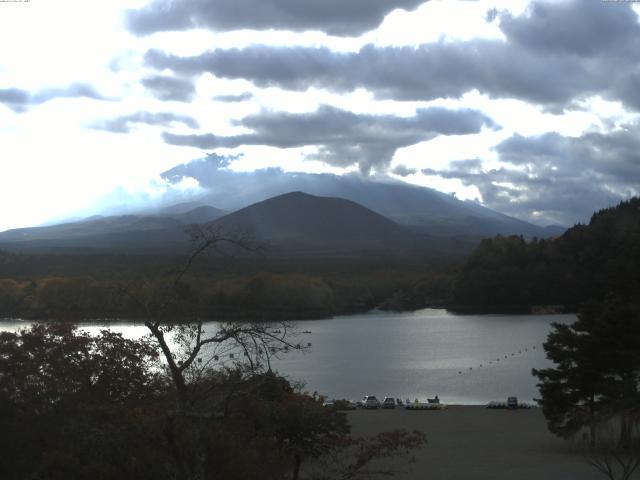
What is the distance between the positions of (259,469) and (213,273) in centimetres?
7093

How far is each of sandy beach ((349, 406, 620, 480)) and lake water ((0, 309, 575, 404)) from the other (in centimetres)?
556

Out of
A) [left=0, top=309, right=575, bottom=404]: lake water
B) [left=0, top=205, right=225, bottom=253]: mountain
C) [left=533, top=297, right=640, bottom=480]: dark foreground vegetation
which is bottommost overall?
[left=0, top=309, right=575, bottom=404]: lake water

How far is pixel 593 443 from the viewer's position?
14680 mm

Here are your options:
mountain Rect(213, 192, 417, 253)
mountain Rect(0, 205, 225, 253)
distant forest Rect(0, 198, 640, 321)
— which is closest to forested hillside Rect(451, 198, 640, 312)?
distant forest Rect(0, 198, 640, 321)

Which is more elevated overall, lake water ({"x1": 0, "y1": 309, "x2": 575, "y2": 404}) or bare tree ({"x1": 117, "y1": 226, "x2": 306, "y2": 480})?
bare tree ({"x1": 117, "y1": 226, "x2": 306, "y2": 480})

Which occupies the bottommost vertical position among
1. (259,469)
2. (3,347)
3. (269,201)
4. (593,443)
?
(593,443)

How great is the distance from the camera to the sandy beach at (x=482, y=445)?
16.6m

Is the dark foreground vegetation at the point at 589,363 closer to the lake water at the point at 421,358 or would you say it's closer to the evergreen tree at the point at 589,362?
the evergreen tree at the point at 589,362

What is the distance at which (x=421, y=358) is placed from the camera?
146 feet

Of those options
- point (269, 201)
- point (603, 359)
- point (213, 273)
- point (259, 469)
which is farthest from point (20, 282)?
point (269, 201)

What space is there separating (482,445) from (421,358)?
24.2 m

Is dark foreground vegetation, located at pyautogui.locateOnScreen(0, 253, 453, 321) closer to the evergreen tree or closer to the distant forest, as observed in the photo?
the distant forest

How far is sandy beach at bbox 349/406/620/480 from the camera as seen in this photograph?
16.6 m

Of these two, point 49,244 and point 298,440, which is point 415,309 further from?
point 49,244
